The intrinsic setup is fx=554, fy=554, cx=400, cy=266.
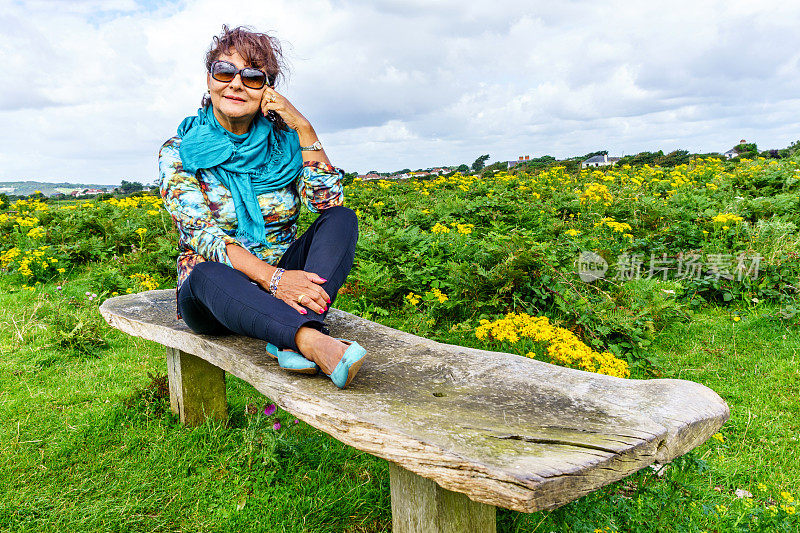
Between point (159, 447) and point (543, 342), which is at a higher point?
point (543, 342)

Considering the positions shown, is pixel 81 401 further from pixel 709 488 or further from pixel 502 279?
pixel 709 488

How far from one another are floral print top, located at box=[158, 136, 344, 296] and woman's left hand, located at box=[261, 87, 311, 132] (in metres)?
0.20

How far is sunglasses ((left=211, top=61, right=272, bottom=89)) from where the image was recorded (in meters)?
2.47

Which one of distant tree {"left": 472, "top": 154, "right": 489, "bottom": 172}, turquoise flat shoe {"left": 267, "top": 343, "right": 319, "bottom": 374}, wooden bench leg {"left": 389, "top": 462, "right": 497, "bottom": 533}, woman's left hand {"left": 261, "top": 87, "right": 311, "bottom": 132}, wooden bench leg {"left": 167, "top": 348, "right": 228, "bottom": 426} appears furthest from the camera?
distant tree {"left": 472, "top": 154, "right": 489, "bottom": 172}

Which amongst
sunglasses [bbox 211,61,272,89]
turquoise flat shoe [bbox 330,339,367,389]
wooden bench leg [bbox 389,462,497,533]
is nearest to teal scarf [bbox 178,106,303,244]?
sunglasses [bbox 211,61,272,89]

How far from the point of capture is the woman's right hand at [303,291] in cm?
220

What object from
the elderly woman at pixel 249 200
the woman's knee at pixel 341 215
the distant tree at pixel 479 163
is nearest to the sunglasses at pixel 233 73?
the elderly woman at pixel 249 200

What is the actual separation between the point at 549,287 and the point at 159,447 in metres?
2.67

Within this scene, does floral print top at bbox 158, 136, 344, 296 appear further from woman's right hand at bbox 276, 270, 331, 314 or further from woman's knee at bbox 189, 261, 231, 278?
woman's right hand at bbox 276, 270, 331, 314

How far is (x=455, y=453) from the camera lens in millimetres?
1458

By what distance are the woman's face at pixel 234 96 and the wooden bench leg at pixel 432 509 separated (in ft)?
5.64

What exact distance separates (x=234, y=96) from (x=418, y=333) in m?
2.06

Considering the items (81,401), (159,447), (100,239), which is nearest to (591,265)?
(159,447)

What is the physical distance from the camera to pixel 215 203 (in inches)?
104
